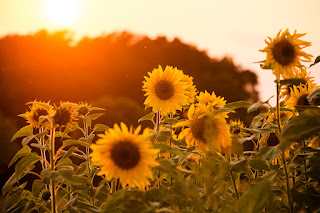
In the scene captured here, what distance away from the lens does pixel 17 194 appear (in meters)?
1.80

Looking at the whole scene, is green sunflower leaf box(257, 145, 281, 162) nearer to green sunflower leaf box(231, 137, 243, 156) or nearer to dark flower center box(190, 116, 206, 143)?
green sunflower leaf box(231, 137, 243, 156)

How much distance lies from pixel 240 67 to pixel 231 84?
643mm

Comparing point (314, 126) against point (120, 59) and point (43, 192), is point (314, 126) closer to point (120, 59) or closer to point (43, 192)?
point (43, 192)

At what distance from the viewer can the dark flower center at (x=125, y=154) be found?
1.26m

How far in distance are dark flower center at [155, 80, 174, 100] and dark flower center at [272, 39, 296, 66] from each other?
2.46ft

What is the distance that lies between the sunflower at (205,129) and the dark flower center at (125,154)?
264mm

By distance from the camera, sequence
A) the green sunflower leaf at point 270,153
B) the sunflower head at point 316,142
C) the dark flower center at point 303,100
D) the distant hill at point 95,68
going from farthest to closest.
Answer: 1. the distant hill at point 95,68
2. the dark flower center at point 303,100
3. the sunflower head at point 316,142
4. the green sunflower leaf at point 270,153

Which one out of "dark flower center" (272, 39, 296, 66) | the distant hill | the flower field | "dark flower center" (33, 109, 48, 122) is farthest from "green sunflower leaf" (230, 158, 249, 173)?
the distant hill

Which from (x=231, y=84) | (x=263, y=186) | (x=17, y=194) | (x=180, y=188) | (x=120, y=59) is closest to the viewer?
(x=263, y=186)

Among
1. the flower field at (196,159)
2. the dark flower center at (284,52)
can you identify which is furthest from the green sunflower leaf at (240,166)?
the dark flower center at (284,52)

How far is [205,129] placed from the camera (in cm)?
149

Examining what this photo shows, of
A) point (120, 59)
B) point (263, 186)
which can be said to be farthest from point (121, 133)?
point (120, 59)

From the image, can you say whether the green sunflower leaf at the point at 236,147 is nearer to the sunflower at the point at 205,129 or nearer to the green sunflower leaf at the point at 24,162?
the sunflower at the point at 205,129

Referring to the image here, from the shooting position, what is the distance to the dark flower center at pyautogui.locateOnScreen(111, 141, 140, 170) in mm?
1259
